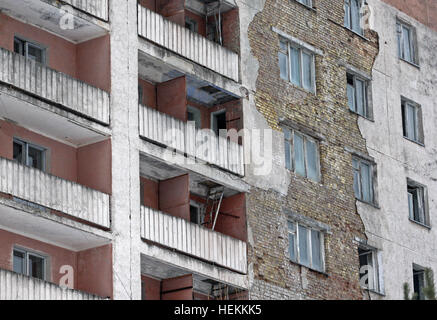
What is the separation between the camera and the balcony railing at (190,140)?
46.1 m

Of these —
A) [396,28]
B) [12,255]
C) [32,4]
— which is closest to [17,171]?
[12,255]

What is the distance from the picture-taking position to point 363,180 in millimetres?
53656

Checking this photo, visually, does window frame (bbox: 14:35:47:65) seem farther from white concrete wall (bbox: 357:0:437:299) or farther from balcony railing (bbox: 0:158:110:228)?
white concrete wall (bbox: 357:0:437:299)

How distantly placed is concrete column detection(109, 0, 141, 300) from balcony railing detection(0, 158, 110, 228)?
63cm

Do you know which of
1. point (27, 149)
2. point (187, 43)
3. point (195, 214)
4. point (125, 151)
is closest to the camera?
point (27, 149)

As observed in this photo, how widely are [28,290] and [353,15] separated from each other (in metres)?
19.8

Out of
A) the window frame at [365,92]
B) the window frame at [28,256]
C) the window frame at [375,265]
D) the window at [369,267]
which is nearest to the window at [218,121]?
the window frame at [365,92]

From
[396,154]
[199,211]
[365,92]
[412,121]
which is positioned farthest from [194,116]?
[412,121]

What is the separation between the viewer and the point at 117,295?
142ft

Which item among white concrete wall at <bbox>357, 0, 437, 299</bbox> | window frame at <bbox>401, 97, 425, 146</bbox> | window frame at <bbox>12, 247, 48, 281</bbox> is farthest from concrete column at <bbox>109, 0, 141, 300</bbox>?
window frame at <bbox>401, 97, 425, 146</bbox>

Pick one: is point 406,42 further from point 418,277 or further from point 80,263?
point 80,263

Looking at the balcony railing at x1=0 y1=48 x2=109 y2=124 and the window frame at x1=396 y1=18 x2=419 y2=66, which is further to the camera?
the window frame at x1=396 y1=18 x2=419 y2=66

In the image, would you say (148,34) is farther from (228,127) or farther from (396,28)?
(396,28)

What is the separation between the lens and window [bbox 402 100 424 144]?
5672 cm
